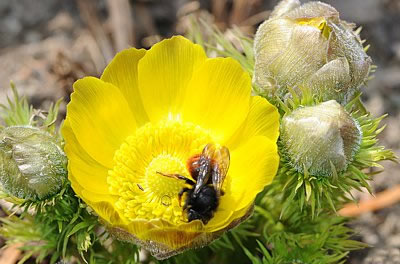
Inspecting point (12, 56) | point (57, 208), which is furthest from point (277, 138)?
point (12, 56)

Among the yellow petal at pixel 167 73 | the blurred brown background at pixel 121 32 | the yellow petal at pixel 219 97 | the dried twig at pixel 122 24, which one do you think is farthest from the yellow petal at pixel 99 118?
the dried twig at pixel 122 24

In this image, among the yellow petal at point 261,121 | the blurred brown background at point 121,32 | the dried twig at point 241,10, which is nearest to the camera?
the yellow petal at point 261,121

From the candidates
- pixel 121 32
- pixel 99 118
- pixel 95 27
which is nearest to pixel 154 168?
pixel 99 118

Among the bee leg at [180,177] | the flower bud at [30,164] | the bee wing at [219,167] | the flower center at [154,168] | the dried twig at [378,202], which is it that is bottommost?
the dried twig at [378,202]

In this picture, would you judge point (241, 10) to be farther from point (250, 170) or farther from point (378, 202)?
point (250, 170)

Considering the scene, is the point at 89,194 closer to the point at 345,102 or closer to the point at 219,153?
the point at 219,153

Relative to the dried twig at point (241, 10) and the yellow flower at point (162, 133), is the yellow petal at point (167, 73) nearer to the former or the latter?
the yellow flower at point (162, 133)
